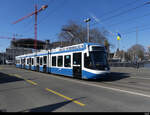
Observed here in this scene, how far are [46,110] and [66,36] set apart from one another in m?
37.7

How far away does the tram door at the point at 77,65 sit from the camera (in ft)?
41.7

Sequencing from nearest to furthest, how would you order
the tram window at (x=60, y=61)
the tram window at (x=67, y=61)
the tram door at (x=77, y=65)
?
the tram door at (x=77, y=65), the tram window at (x=67, y=61), the tram window at (x=60, y=61)

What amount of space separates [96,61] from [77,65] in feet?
6.56

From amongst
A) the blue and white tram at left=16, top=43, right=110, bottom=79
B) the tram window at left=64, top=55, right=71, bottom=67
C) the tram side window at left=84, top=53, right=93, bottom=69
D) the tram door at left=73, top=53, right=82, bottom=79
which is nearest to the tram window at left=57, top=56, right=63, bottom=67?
the blue and white tram at left=16, top=43, right=110, bottom=79

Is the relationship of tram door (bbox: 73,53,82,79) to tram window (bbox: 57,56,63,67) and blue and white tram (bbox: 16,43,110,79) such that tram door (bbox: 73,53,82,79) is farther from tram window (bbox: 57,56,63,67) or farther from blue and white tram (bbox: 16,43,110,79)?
tram window (bbox: 57,56,63,67)

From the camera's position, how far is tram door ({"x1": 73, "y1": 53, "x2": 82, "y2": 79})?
12714 mm

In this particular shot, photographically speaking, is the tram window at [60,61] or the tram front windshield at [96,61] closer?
the tram front windshield at [96,61]

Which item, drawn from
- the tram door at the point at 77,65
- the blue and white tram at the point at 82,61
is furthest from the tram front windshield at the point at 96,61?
the tram door at the point at 77,65

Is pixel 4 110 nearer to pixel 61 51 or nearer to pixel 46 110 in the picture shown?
pixel 46 110

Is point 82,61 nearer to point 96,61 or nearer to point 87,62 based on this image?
point 87,62

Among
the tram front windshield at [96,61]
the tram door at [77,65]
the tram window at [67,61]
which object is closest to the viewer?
the tram front windshield at [96,61]

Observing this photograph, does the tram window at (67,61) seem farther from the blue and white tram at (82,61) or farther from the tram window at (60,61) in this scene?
the tram window at (60,61)

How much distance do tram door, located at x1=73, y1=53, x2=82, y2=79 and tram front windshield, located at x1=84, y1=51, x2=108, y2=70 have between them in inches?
31.9

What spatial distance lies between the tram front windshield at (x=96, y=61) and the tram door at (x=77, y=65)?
81cm
